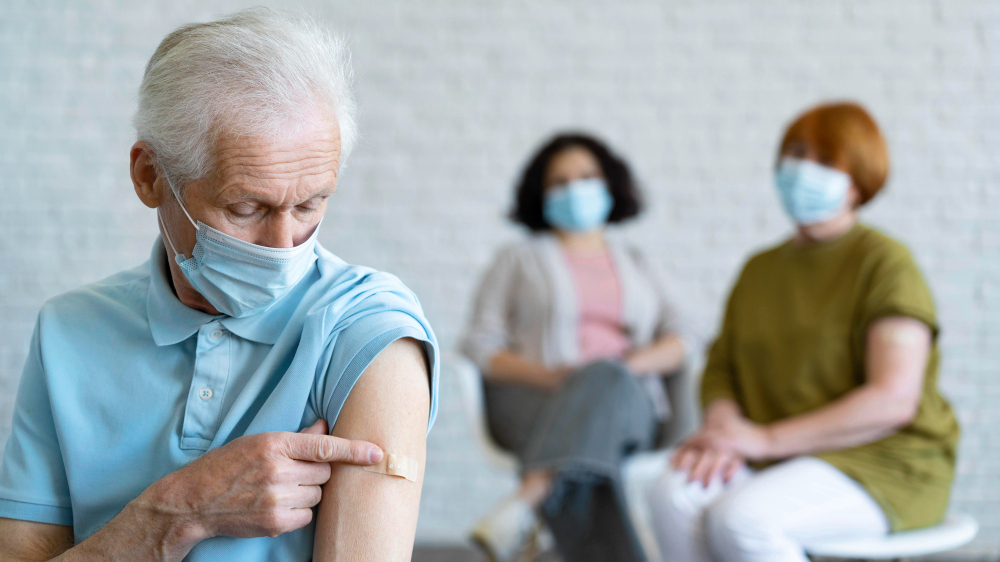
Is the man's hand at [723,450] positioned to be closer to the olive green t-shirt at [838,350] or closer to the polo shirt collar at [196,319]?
the olive green t-shirt at [838,350]

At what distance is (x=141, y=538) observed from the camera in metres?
0.86

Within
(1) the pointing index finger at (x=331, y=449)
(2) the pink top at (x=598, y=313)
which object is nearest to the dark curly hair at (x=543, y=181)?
(2) the pink top at (x=598, y=313)

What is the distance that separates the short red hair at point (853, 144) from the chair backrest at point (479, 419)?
110 cm

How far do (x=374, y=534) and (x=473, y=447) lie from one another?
97.8 inches

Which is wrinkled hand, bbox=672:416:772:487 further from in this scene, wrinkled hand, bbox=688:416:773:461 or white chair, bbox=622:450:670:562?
white chair, bbox=622:450:670:562

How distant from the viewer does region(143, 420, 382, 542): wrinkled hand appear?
0.82 m

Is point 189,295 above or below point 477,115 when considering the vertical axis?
below

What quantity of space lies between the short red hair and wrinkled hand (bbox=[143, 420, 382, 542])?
1.57 metres

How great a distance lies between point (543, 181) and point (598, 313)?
0.50m

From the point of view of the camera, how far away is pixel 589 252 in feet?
8.91

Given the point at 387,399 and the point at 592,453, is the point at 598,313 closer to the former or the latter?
the point at 592,453

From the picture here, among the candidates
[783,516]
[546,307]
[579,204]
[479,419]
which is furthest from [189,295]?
[579,204]

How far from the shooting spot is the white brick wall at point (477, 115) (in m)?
3.16

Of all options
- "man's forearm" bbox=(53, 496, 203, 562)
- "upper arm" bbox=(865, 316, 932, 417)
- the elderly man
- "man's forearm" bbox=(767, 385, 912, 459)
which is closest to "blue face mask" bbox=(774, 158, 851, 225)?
"upper arm" bbox=(865, 316, 932, 417)
